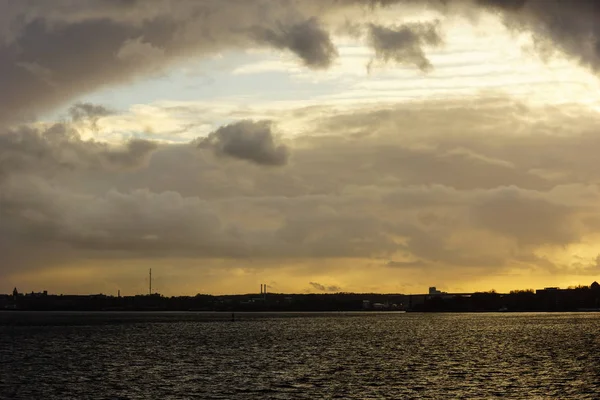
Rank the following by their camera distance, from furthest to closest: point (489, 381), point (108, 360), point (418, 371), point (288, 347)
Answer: point (288, 347) < point (108, 360) < point (418, 371) < point (489, 381)

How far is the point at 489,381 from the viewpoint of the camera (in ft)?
313

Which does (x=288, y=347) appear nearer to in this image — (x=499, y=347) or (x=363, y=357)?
(x=363, y=357)

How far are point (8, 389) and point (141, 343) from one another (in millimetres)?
85978

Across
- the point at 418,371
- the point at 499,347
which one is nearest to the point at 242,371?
the point at 418,371

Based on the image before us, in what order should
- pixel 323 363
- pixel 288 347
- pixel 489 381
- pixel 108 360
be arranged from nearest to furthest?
pixel 489 381
pixel 323 363
pixel 108 360
pixel 288 347

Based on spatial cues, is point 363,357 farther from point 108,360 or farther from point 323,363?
point 108,360

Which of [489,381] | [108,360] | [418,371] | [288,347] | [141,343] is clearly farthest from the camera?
[141,343]

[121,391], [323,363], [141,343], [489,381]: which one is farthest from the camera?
[141,343]

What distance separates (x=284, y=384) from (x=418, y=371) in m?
23.3

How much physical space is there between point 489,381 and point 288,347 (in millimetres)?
67718

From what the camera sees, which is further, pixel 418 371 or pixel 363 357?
pixel 363 357

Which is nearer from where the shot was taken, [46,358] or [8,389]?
[8,389]

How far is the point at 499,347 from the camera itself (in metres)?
158

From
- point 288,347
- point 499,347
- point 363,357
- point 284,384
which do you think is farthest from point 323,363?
point 499,347
